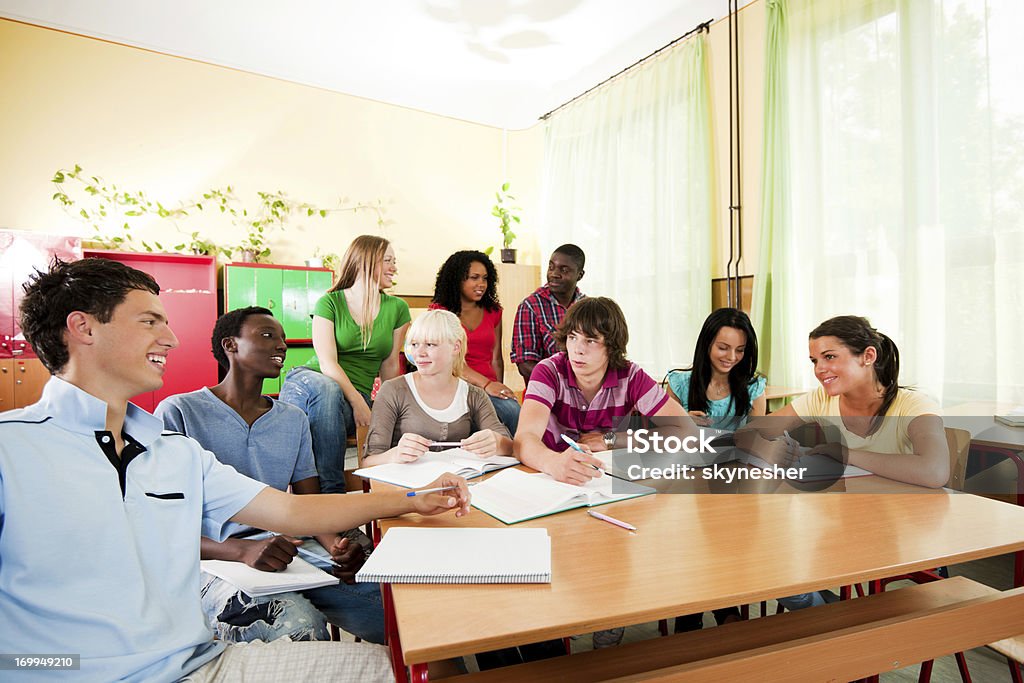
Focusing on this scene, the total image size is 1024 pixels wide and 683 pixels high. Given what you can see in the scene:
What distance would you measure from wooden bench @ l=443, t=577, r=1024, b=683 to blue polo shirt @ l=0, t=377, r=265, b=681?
0.49m

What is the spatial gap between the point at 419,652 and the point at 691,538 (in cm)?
60

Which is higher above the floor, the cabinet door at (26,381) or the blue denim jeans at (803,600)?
the cabinet door at (26,381)

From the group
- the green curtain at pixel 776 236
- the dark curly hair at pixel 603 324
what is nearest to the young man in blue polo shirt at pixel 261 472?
the dark curly hair at pixel 603 324

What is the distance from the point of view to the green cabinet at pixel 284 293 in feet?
15.8

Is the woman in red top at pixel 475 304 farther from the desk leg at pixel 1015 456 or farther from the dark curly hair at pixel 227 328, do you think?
the desk leg at pixel 1015 456

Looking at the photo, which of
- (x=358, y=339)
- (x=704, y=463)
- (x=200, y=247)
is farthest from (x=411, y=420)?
(x=200, y=247)

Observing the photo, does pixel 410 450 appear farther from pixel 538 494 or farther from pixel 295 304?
pixel 295 304

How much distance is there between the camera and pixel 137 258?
178 inches

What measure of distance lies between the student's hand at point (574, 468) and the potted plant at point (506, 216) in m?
4.60

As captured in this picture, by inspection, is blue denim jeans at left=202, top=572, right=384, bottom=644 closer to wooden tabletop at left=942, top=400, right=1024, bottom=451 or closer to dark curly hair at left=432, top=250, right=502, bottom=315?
dark curly hair at left=432, top=250, right=502, bottom=315

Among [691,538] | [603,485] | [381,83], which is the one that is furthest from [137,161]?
[691,538]

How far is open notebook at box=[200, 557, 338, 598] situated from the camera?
129 cm

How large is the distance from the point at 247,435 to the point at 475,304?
1692 mm

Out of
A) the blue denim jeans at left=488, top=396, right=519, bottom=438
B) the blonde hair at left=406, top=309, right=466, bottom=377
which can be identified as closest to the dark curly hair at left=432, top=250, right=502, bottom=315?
the blue denim jeans at left=488, top=396, right=519, bottom=438
